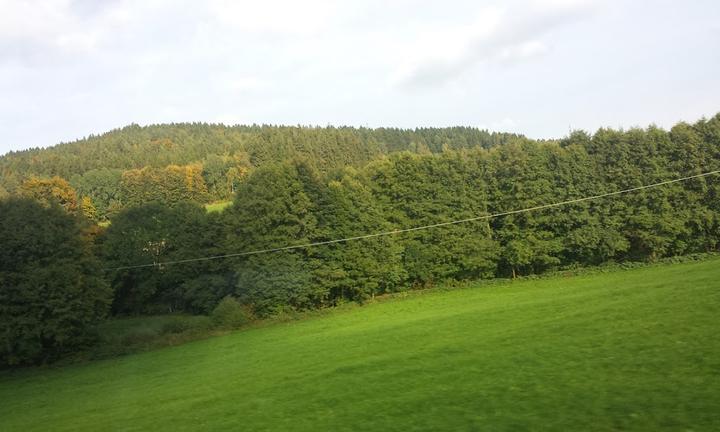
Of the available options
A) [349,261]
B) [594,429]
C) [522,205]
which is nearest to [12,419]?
[594,429]

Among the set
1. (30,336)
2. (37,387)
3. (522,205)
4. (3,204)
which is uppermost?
(3,204)

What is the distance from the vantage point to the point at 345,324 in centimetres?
3616

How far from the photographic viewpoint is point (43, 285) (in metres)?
35.3

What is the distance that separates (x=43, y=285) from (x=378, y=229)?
92.6 ft

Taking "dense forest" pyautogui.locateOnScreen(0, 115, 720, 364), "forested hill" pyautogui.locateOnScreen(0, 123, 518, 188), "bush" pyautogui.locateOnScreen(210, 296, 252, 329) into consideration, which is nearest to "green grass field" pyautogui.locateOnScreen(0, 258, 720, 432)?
"bush" pyautogui.locateOnScreen(210, 296, 252, 329)

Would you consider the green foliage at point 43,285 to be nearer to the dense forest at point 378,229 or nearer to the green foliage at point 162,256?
the dense forest at point 378,229

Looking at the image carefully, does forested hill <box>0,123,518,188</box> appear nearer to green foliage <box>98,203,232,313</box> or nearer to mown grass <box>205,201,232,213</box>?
mown grass <box>205,201,232,213</box>

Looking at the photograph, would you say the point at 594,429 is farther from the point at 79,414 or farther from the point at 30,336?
the point at 30,336

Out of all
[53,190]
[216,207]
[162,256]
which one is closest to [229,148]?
[216,207]

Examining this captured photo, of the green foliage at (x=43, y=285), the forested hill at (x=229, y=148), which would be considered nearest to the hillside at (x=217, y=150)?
the forested hill at (x=229, y=148)

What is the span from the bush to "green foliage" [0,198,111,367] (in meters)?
8.57

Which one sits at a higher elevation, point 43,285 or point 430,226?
point 430,226

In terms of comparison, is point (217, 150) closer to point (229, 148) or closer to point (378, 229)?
point (229, 148)

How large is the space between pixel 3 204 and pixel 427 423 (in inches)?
1531
